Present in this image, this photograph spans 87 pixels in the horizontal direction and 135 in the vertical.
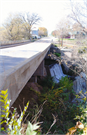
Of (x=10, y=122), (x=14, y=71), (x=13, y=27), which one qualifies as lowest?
(x=10, y=122)

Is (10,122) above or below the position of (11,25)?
below

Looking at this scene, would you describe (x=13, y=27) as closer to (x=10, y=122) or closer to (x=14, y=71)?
(x=14, y=71)

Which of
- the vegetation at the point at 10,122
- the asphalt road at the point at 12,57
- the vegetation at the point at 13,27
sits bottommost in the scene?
the vegetation at the point at 10,122

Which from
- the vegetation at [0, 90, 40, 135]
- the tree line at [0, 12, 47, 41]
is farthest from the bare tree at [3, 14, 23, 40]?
the vegetation at [0, 90, 40, 135]

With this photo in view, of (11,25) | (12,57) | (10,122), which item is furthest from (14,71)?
(11,25)

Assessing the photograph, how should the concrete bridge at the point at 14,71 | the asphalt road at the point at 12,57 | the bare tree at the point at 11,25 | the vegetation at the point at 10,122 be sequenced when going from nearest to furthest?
the vegetation at the point at 10,122 → the concrete bridge at the point at 14,71 → the asphalt road at the point at 12,57 → the bare tree at the point at 11,25

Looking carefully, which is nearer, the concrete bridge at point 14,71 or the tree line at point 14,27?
the concrete bridge at point 14,71

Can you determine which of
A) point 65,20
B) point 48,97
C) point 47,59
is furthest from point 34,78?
point 47,59

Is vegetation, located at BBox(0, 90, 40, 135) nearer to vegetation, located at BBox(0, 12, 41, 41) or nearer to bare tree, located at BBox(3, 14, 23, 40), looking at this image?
vegetation, located at BBox(0, 12, 41, 41)

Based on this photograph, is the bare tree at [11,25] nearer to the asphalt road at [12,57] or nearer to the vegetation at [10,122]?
the asphalt road at [12,57]

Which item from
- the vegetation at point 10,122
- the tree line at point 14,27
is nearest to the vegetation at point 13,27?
the tree line at point 14,27

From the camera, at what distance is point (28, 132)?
4.75ft

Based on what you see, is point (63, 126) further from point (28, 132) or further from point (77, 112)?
point (28, 132)

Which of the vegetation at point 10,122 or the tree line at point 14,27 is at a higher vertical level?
the tree line at point 14,27
